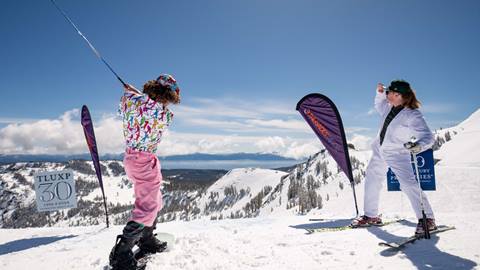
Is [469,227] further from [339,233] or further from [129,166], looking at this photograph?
[129,166]

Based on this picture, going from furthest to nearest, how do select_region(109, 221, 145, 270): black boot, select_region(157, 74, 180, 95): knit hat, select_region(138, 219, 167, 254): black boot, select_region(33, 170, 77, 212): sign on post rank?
select_region(33, 170, 77, 212): sign on post < select_region(138, 219, 167, 254): black boot < select_region(157, 74, 180, 95): knit hat < select_region(109, 221, 145, 270): black boot

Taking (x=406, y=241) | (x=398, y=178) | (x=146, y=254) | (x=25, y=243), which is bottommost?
(x=25, y=243)

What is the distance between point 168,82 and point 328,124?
473 centimetres

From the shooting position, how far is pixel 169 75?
3.65 meters

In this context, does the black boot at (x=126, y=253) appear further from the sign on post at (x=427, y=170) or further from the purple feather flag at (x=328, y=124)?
the sign on post at (x=427, y=170)

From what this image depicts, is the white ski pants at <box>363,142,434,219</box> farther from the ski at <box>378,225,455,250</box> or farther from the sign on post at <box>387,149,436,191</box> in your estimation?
the sign on post at <box>387,149,436,191</box>

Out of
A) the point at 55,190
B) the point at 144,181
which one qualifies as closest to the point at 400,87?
the point at 144,181

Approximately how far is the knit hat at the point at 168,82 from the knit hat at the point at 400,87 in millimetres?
3282

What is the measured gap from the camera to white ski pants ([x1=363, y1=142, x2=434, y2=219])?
4266mm

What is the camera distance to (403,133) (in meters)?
4.52

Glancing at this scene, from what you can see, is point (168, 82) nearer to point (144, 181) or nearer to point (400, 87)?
point (144, 181)

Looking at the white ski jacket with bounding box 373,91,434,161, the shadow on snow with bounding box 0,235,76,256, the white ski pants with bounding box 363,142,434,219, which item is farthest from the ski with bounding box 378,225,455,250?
the shadow on snow with bounding box 0,235,76,256

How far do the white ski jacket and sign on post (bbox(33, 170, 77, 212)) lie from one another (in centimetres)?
729

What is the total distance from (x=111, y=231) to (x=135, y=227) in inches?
139
